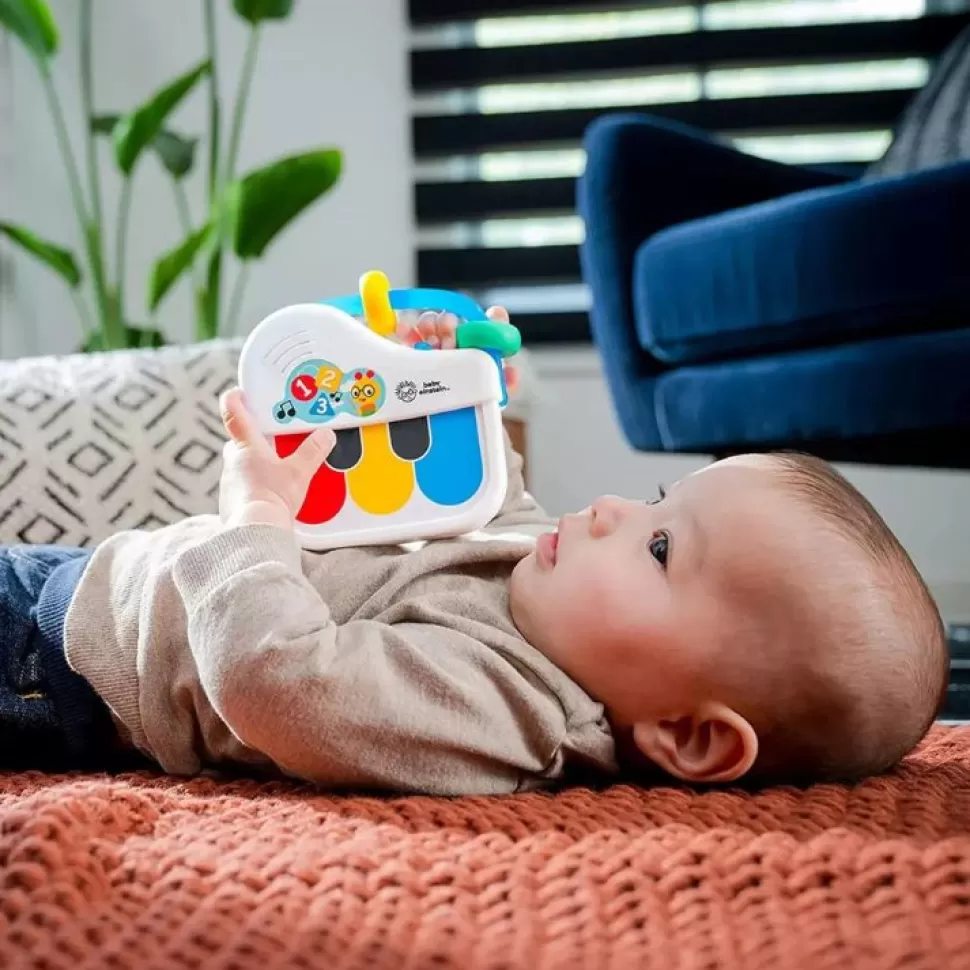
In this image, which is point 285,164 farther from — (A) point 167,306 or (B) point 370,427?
(B) point 370,427

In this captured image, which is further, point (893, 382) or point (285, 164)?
point (285, 164)

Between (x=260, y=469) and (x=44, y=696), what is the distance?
20 centimetres

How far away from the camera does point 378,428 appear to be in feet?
2.60

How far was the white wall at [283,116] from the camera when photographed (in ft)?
8.47

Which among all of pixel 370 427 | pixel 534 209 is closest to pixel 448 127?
pixel 534 209

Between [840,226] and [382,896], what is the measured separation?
1177 mm

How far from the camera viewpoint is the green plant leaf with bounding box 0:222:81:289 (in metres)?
2.21

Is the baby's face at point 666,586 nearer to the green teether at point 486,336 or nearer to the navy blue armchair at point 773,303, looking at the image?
the green teether at point 486,336

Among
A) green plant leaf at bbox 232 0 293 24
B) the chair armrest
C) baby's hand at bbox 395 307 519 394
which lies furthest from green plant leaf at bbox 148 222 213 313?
baby's hand at bbox 395 307 519 394

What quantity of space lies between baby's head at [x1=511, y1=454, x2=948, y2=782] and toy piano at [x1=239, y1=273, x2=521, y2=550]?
93mm

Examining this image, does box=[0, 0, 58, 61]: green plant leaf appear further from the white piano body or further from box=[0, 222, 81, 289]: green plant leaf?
the white piano body

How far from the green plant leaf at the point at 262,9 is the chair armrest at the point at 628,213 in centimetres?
81

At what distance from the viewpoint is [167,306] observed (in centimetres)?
266

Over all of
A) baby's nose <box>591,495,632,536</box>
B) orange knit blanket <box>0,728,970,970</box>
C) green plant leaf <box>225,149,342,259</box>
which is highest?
green plant leaf <box>225,149,342,259</box>
